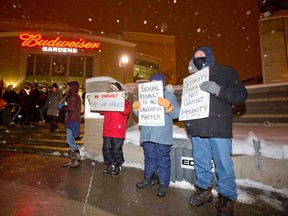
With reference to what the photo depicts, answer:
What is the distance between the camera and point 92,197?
3.38 meters

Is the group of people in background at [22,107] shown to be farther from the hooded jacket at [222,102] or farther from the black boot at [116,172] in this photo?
the hooded jacket at [222,102]

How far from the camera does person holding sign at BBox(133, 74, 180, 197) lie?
3.53m

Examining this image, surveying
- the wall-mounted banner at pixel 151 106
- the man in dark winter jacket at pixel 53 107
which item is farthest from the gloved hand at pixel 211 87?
the man in dark winter jacket at pixel 53 107

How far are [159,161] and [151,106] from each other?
0.98m

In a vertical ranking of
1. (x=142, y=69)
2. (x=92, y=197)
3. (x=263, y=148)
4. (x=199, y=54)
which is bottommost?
(x=92, y=197)

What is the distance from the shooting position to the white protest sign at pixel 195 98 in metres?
2.96

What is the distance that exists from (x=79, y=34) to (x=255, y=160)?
25.0m

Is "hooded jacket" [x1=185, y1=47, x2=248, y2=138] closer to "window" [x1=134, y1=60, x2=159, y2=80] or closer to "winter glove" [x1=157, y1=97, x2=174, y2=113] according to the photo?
"winter glove" [x1=157, y1=97, x2=174, y2=113]

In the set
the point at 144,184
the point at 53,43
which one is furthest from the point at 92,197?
the point at 53,43

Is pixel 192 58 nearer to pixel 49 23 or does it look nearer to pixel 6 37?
pixel 6 37

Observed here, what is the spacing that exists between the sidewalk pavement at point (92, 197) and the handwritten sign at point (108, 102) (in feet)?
4.83

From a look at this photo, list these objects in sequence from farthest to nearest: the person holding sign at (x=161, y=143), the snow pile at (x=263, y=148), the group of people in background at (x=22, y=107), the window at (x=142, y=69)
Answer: the window at (x=142, y=69) → the group of people in background at (x=22, y=107) → the person holding sign at (x=161, y=143) → the snow pile at (x=263, y=148)

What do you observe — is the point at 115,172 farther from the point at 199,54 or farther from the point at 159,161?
the point at 199,54

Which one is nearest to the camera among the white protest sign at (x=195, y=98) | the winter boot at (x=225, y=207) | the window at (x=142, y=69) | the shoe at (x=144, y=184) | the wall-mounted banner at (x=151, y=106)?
the winter boot at (x=225, y=207)
